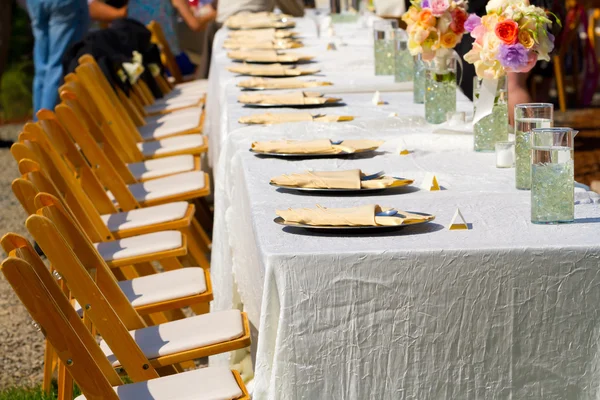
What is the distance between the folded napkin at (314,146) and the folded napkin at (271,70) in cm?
188

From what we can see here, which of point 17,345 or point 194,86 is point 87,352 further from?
point 194,86

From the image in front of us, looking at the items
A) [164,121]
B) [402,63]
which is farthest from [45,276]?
[164,121]

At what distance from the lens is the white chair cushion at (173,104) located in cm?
759

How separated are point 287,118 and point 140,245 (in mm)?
716

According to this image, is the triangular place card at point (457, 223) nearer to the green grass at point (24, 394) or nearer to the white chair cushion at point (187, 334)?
the white chair cushion at point (187, 334)

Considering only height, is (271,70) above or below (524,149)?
below

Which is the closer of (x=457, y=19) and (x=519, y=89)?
(x=457, y=19)

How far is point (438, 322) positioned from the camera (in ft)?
7.45

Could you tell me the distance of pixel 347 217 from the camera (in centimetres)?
241

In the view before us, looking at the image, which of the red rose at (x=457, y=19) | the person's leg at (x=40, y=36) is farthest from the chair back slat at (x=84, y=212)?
the person's leg at (x=40, y=36)

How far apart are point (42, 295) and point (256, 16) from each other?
20.1 feet

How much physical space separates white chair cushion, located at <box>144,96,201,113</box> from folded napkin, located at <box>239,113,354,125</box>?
3.61 metres

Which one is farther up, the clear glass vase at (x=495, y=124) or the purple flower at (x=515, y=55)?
the purple flower at (x=515, y=55)

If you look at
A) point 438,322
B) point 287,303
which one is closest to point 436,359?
point 438,322
